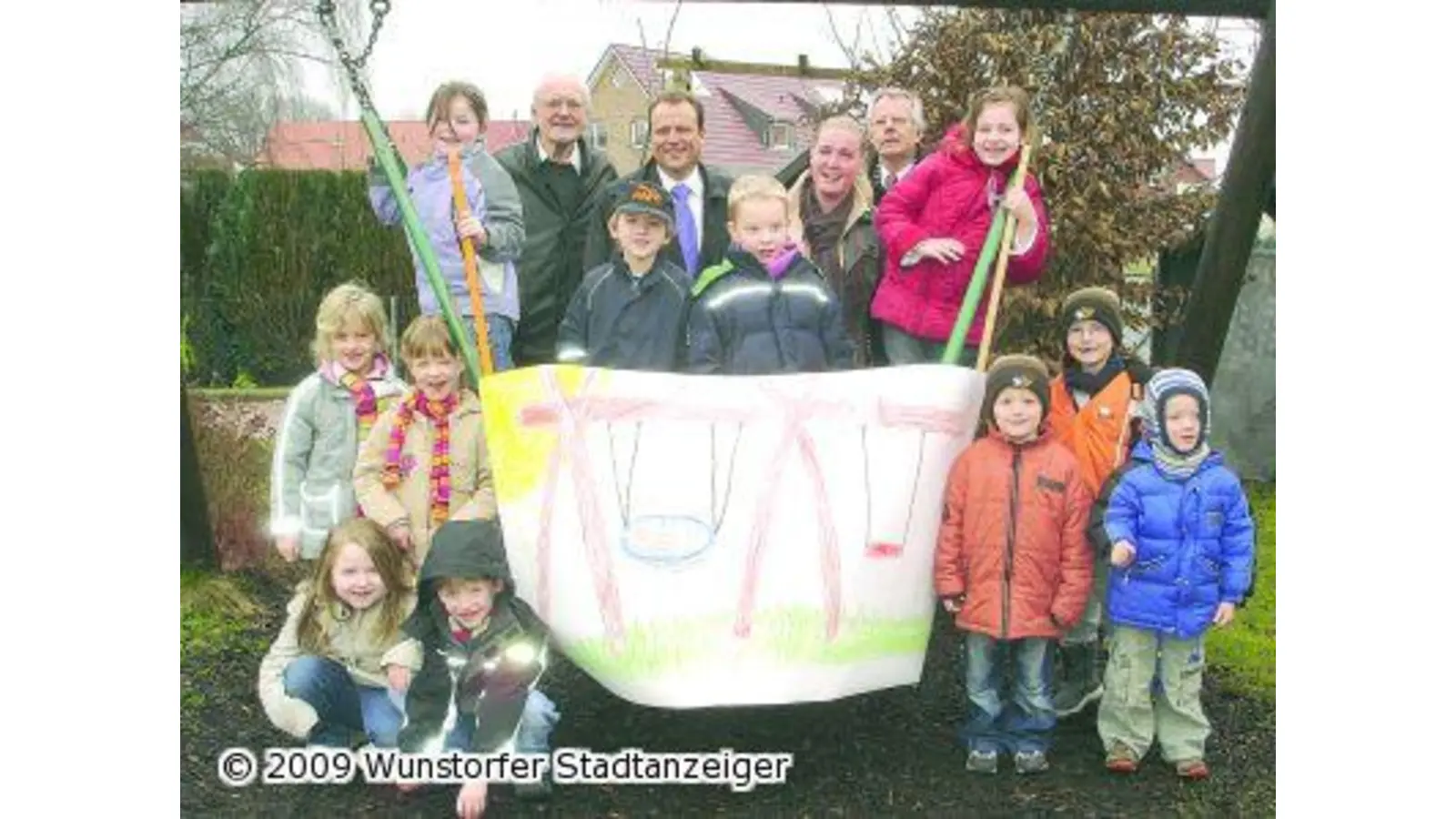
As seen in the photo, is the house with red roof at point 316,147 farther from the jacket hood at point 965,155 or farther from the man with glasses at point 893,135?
the jacket hood at point 965,155

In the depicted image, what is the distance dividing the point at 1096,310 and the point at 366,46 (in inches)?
80.0

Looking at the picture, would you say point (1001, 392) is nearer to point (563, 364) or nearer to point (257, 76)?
point (563, 364)

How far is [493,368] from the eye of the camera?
4.67m

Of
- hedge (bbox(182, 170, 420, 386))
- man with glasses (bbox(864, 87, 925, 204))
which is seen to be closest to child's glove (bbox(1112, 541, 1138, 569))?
man with glasses (bbox(864, 87, 925, 204))

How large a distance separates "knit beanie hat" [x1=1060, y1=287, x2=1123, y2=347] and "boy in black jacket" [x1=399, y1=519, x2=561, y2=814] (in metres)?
1.64

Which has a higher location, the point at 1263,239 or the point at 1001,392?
the point at 1263,239

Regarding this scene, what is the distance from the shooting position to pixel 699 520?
452 centimetres

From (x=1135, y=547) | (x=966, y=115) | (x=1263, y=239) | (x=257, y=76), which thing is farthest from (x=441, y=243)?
(x=1263, y=239)

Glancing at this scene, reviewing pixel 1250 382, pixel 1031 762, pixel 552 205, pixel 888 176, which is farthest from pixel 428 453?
pixel 1250 382

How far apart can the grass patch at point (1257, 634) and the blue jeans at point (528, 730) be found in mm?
2001

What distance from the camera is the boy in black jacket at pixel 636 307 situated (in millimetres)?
4629

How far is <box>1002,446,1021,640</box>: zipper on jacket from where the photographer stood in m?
4.61

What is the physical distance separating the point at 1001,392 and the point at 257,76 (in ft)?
7.42

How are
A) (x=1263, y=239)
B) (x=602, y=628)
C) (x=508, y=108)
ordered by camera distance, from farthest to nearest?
(x=1263, y=239), (x=508, y=108), (x=602, y=628)
